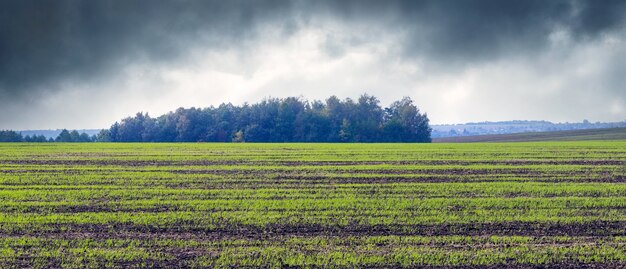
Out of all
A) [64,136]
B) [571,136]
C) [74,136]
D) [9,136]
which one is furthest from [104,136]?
[571,136]

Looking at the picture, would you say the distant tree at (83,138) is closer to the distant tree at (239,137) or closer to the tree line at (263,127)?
the tree line at (263,127)

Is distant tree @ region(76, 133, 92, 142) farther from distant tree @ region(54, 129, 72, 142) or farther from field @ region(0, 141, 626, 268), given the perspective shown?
field @ region(0, 141, 626, 268)

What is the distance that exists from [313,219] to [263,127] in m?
94.0

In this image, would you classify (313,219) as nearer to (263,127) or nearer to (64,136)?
(263,127)

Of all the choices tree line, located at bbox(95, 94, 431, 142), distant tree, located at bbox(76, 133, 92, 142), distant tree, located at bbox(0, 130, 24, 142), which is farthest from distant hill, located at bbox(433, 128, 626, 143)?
distant tree, located at bbox(0, 130, 24, 142)

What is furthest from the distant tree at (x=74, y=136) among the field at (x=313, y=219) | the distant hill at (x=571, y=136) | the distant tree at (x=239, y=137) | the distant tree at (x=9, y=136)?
the field at (x=313, y=219)

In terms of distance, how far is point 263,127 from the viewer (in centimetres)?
11188

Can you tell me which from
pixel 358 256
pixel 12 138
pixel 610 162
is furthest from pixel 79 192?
pixel 12 138

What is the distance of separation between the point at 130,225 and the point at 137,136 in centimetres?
9743

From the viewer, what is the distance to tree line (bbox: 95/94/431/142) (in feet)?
363

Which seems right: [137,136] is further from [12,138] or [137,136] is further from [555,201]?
[555,201]

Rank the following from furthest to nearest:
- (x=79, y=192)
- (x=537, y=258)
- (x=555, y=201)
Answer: (x=79, y=192), (x=555, y=201), (x=537, y=258)

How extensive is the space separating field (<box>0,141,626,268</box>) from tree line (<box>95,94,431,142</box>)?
7729 centimetres

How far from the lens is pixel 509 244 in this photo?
15.1m
